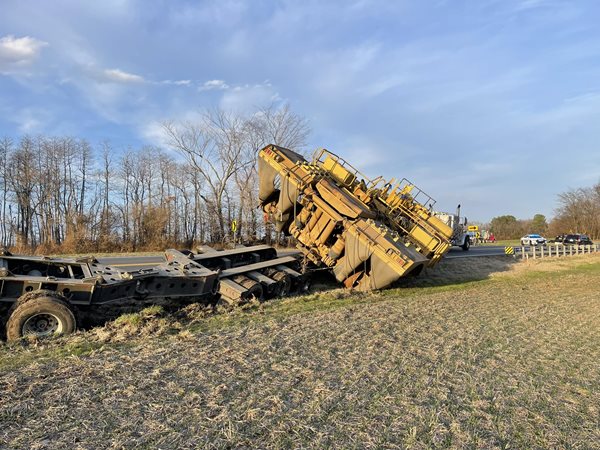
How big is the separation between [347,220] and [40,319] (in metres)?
7.20

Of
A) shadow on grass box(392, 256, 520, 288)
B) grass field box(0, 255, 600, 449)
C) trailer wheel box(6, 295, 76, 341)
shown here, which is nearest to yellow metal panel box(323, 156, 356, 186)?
shadow on grass box(392, 256, 520, 288)

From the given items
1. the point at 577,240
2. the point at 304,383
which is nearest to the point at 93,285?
the point at 304,383

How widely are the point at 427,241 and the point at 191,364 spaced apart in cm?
925

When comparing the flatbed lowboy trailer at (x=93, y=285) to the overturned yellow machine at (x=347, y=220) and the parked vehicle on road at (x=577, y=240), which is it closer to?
the overturned yellow machine at (x=347, y=220)

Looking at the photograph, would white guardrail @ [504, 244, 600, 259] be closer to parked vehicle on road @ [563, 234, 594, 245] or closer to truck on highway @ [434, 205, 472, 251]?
truck on highway @ [434, 205, 472, 251]

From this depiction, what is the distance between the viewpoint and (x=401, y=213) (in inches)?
550

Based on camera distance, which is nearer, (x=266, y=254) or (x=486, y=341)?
(x=486, y=341)

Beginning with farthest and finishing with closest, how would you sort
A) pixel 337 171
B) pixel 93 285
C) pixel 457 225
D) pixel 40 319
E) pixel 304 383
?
pixel 457 225 < pixel 337 171 < pixel 93 285 < pixel 40 319 < pixel 304 383

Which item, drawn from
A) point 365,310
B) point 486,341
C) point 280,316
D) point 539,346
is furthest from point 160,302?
point 539,346

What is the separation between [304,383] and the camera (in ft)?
15.3

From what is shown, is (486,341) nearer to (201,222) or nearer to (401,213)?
(401,213)

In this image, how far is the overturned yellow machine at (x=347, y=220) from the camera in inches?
433

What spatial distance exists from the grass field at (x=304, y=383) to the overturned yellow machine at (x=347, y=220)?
233cm

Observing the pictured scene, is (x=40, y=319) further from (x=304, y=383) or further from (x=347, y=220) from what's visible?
(x=347, y=220)
